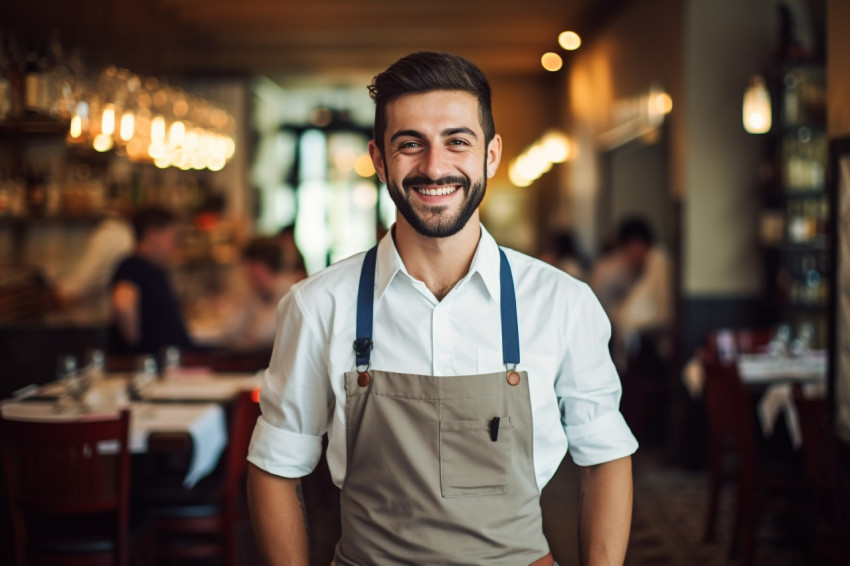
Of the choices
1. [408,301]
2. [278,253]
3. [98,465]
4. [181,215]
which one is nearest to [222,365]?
[278,253]

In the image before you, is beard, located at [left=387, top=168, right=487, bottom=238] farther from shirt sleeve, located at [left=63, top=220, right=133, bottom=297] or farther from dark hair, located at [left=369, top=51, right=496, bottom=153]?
shirt sleeve, located at [left=63, top=220, right=133, bottom=297]

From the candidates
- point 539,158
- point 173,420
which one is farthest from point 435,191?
point 539,158

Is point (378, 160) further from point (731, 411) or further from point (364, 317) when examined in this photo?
point (731, 411)

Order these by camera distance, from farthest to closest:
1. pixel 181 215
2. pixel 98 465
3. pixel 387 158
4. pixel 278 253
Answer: pixel 181 215
pixel 278 253
pixel 98 465
pixel 387 158

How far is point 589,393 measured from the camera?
188cm

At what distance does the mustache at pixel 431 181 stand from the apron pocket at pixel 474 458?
0.46 m

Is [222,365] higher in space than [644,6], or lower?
lower

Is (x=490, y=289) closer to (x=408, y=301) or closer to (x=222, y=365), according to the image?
(x=408, y=301)

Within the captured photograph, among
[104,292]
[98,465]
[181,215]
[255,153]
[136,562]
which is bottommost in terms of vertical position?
[136,562]

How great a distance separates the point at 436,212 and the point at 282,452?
559mm

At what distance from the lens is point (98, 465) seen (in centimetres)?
321

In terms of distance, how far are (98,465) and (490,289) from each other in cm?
195

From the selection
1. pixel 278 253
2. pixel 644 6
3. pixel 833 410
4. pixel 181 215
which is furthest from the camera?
pixel 181 215

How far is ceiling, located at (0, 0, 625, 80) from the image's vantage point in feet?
27.5
